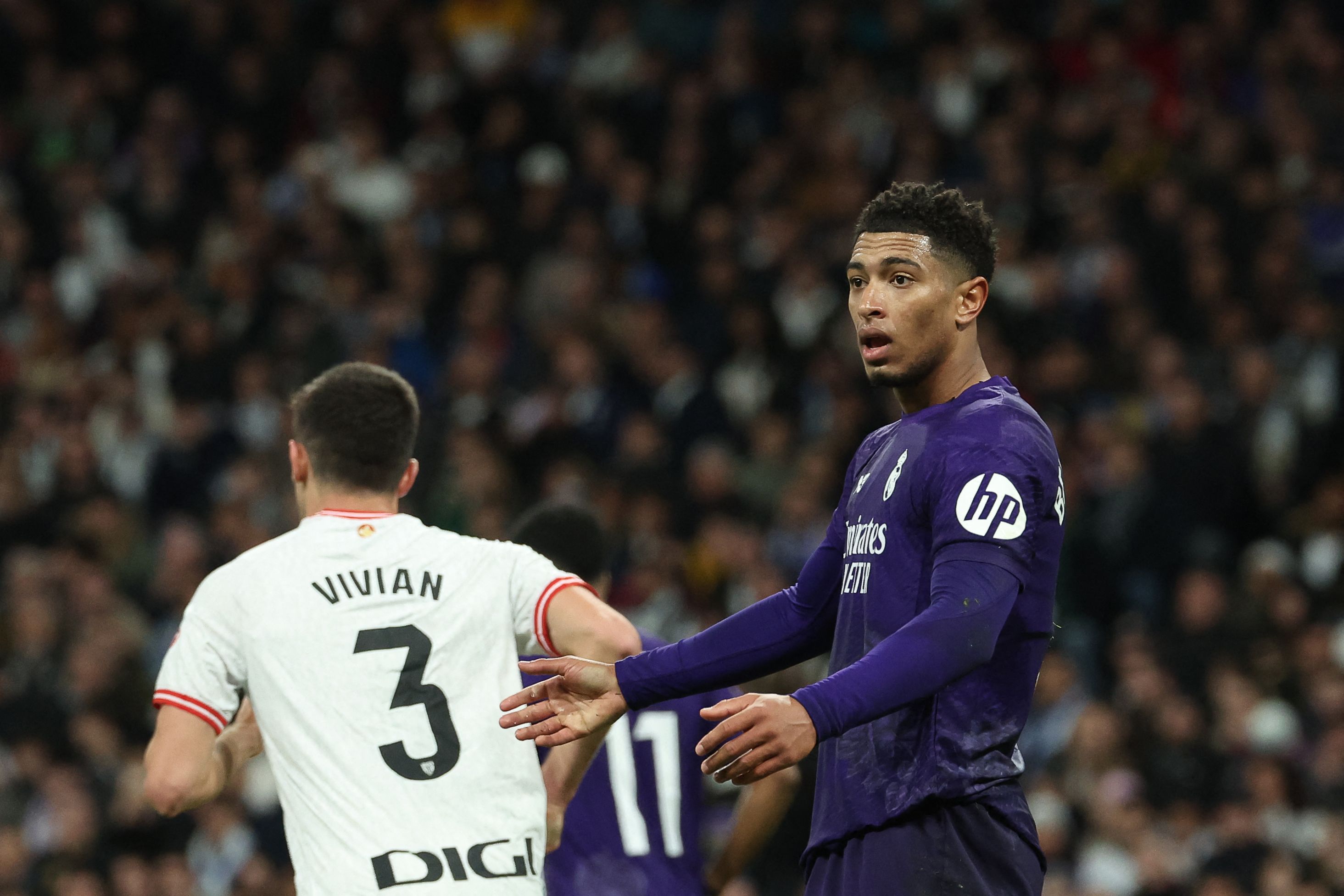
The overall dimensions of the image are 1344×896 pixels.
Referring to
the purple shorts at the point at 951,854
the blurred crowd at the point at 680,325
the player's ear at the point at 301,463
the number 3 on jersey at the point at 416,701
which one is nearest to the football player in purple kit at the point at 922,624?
the purple shorts at the point at 951,854

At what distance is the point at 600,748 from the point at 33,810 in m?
7.15

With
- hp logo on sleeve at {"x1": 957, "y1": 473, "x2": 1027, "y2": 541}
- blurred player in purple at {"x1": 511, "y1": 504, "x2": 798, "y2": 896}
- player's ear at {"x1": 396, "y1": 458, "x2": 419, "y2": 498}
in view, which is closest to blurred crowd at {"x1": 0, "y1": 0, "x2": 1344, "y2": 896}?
blurred player in purple at {"x1": 511, "y1": 504, "x2": 798, "y2": 896}

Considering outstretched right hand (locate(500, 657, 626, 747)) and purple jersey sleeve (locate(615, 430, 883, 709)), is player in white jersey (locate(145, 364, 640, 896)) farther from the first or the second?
outstretched right hand (locate(500, 657, 626, 747))

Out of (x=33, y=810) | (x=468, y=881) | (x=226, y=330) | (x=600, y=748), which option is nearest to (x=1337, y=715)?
(x=600, y=748)

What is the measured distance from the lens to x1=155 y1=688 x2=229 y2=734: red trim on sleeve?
13.6ft

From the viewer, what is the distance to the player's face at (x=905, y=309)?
3.90 meters

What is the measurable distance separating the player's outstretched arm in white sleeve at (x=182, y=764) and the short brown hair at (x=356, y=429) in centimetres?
72

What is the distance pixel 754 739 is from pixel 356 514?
164cm

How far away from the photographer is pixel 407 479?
466 centimetres

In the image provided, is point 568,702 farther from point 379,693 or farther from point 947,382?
point 947,382

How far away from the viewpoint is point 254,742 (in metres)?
4.45

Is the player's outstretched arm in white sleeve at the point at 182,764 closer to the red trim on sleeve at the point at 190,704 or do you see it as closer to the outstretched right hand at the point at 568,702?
the red trim on sleeve at the point at 190,704

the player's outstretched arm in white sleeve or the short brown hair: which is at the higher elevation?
the short brown hair

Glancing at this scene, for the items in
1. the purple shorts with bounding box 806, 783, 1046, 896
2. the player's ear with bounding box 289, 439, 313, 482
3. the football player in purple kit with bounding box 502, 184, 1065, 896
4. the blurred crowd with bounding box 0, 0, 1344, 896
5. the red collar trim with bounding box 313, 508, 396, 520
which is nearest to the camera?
the football player in purple kit with bounding box 502, 184, 1065, 896
